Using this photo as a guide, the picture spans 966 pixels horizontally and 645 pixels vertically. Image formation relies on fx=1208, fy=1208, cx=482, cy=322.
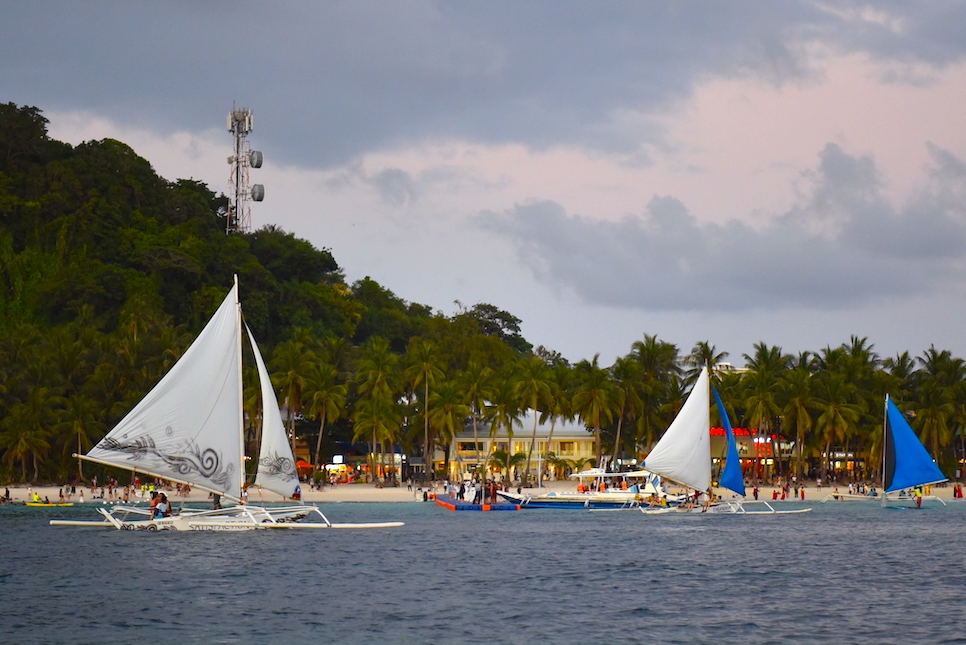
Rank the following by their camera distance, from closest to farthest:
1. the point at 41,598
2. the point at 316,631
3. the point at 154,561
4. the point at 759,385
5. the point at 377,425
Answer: the point at 316,631
the point at 41,598
the point at 154,561
the point at 377,425
the point at 759,385

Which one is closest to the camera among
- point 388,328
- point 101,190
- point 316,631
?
point 316,631

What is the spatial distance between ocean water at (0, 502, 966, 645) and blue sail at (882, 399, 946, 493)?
18.6 metres

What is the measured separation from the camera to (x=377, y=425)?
108 meters

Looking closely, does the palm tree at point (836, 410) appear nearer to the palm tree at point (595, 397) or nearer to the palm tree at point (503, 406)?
the palm tree at point (595, 397)

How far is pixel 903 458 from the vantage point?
278 ft

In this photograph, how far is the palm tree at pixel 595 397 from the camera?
113 metres

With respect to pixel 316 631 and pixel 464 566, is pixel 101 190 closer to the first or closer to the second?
pixel 464 566

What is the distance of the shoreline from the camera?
94.4 meters

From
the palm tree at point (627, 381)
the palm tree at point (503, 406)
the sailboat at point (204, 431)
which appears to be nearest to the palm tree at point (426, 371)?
the palm tree at point (503, 406)

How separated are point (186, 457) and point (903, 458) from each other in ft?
181

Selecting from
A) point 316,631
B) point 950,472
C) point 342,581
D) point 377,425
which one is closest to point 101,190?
point 377,425

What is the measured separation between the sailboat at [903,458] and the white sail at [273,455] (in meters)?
47.9

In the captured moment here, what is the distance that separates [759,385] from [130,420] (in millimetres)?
78183

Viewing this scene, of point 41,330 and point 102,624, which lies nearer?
point 102,624
